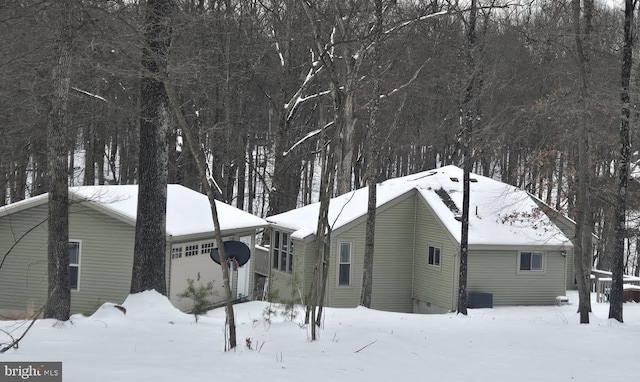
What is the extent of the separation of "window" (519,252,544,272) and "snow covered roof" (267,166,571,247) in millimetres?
552

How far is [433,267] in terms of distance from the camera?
2239cm

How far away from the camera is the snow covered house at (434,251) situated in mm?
21906

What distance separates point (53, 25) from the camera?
38.6 feet

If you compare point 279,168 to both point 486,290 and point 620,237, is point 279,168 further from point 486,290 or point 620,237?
point 620,237

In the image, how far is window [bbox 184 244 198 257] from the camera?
19.1 m

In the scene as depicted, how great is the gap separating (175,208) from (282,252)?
19.8 ft

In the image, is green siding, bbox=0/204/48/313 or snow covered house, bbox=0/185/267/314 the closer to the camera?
snow covered house, bbox=0/185/267/314

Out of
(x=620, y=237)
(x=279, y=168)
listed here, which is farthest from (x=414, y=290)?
(x=620, y=237)

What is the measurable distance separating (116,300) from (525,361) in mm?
12035

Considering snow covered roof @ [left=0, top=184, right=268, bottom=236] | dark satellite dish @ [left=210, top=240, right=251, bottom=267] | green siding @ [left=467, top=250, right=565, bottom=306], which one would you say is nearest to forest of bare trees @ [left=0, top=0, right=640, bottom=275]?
snow covered roof @ [left=0, top=184, right=268, bottom=236]

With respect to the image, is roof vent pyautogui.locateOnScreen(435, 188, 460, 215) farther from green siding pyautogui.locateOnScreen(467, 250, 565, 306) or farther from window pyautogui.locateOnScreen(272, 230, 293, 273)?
window pyautogui.locateOnScreen(272, 230, 293, 273)

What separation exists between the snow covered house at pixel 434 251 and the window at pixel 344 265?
3 centimetres

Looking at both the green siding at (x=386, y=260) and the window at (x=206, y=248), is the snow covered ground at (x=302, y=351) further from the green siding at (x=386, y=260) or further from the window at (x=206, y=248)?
the green siding at (x=386, y=260)

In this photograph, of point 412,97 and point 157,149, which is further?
point 412,97
